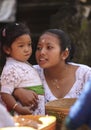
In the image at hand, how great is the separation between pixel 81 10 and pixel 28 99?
6.04 meters

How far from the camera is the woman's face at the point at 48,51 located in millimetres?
3846

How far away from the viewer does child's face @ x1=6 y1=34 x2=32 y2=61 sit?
3781 millimetres

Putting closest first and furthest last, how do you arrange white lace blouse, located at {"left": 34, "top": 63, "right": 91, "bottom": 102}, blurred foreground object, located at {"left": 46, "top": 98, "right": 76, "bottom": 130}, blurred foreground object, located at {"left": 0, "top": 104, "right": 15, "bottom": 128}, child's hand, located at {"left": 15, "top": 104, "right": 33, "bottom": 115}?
blurred foreground object, located at {"left": 0, "top": 104, "right": 15, "bottom": 128}
blurred foreground object, located at {"left": 46, "top": 98, "right": 76, "bottom": 130}
child's hand, located at {"left": 15, "top": 104, "right": 33, "bottom": 115}
white lace blouse, located at {"left": 34, "top": 63, "right": 91, "bottom": 102}

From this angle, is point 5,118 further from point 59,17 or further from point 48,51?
point 59,17

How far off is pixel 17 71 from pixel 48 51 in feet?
1.09

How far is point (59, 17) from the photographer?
934 centimetres

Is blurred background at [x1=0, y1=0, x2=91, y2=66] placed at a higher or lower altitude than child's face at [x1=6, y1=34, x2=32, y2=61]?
lower

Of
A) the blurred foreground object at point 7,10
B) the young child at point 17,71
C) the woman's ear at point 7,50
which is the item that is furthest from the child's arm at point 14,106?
the blurred foreground object at point 7,10

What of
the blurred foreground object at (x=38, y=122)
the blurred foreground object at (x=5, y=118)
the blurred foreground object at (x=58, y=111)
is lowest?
the blurred foreground object at (x=58, y=111)

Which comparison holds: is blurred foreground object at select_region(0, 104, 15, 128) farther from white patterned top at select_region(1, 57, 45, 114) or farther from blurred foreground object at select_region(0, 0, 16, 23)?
blurred foreground object at select_region(0, 0, 16, 23)

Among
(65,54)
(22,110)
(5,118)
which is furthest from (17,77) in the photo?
(5,118)

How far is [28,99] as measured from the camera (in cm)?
371

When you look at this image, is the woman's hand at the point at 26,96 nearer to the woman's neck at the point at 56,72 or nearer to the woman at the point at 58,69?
the woman at the point at 58,69

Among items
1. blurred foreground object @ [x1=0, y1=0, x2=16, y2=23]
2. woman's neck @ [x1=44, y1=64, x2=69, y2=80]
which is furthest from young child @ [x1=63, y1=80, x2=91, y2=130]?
blurred foreground object @ [x1=0, y1=0, x2=16, y2=23]
